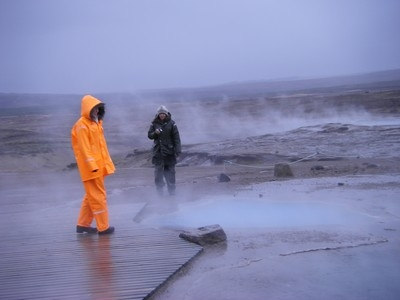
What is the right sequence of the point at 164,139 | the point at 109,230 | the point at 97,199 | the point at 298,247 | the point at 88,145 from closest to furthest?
the point at 298,247, the point at 88,145, the point at 97,199, the point at 109,230, the point at 164,139

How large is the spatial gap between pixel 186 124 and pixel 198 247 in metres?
28.4

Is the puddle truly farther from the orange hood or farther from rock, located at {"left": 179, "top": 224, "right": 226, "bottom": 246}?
the orange hood

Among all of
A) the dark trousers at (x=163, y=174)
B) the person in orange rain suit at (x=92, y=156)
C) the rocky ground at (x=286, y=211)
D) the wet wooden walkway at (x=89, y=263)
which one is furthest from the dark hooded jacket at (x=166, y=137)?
the person in orange rain suit at (x=92, y=156)

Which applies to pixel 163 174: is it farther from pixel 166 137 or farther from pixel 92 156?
pixel 92 156

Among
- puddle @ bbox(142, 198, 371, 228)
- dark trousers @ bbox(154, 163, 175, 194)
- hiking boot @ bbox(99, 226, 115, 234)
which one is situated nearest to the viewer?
hiking boot @ bbox(99, 226, 115, 234)

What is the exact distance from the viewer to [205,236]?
5.25 m

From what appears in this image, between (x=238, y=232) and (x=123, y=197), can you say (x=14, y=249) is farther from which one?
(x=123, y=197)

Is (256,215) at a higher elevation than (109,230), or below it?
below

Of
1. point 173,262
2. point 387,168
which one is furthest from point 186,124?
point 173,262

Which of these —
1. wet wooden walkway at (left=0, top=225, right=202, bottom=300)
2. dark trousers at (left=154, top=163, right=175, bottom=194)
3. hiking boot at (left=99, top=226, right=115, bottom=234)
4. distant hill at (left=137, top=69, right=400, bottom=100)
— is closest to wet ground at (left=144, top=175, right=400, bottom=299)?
wet wooden walkway at (left=0, top=225, right=202, bottom=300)

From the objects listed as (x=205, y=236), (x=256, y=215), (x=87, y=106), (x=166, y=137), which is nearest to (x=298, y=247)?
(x=205, y=236)

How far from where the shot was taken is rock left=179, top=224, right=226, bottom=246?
5238 millimetres

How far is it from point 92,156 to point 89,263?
120 cm

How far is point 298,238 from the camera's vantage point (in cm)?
542
